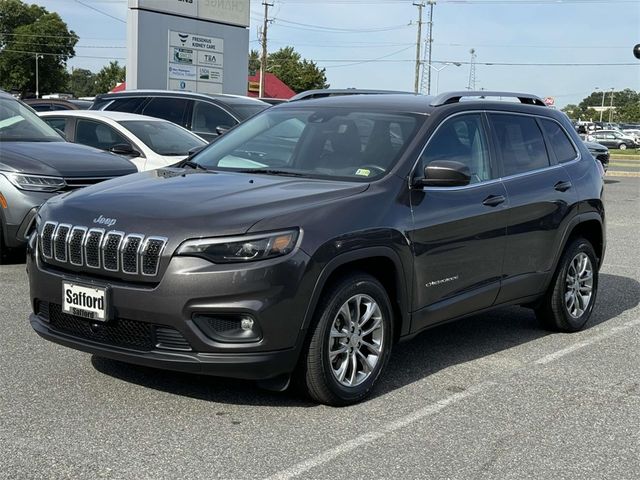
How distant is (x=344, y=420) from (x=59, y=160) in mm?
5179

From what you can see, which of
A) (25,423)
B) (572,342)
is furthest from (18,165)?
(572,342)

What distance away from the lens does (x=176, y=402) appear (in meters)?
4.61

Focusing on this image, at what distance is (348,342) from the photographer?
4672 millimetres

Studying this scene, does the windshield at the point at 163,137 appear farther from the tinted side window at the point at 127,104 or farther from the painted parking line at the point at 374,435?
the painted parking line at the point at 374,435

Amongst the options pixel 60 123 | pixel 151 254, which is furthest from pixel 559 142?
pixel 60 123

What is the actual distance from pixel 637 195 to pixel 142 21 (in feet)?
44.3

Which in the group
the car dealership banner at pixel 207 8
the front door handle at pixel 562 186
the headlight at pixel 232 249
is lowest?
the headlight at pixel 232 249

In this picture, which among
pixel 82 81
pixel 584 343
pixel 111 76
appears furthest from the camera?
pixel 82 81

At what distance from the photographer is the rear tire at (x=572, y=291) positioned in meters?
6.51

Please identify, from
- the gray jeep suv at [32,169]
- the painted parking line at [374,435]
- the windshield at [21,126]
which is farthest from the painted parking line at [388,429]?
the windshield at [21,126]

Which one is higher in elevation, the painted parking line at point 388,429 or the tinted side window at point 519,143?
the tinted side window at point 519,143

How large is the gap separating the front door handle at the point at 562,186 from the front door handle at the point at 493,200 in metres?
0.81

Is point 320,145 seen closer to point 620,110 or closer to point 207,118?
point 207,118

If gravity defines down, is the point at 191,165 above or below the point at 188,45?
below
